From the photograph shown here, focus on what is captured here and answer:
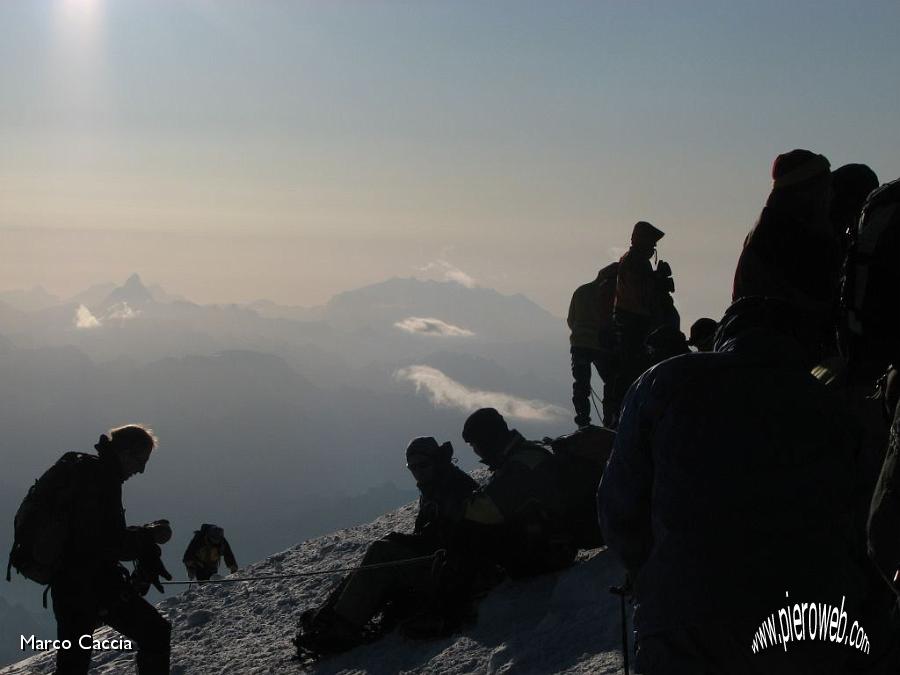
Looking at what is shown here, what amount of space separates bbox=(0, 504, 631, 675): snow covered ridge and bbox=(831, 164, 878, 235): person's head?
10.4 ft

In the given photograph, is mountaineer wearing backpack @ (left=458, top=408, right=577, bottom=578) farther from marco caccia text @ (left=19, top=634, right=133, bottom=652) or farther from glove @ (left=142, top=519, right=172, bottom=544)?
marco caccia text @ (left=19, top=634, right=133, bottom=652)

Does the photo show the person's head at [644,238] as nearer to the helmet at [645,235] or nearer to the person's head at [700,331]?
the helmet at [645,235]

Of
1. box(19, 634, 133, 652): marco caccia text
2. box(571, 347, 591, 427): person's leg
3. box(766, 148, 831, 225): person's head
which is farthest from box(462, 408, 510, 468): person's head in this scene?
box(571, 347, 591, 427): person's leg

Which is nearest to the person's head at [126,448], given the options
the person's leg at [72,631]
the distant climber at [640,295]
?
the person's leg at [72,631]

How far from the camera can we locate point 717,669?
123 inches

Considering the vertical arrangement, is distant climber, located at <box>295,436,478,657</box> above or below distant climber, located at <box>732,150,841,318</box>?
below

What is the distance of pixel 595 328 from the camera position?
12.9 m

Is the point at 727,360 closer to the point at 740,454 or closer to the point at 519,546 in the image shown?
the point at 740,454

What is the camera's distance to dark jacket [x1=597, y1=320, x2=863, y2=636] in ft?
10.2

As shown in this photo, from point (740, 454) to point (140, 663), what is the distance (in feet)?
19.7

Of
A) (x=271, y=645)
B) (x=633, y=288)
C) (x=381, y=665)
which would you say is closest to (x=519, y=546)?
(x=381, y=665)

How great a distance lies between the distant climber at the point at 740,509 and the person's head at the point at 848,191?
3259 millimetres

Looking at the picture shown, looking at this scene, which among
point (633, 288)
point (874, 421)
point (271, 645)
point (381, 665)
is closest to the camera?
point (874, 421)

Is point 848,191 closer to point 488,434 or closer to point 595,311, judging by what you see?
point 488,434
